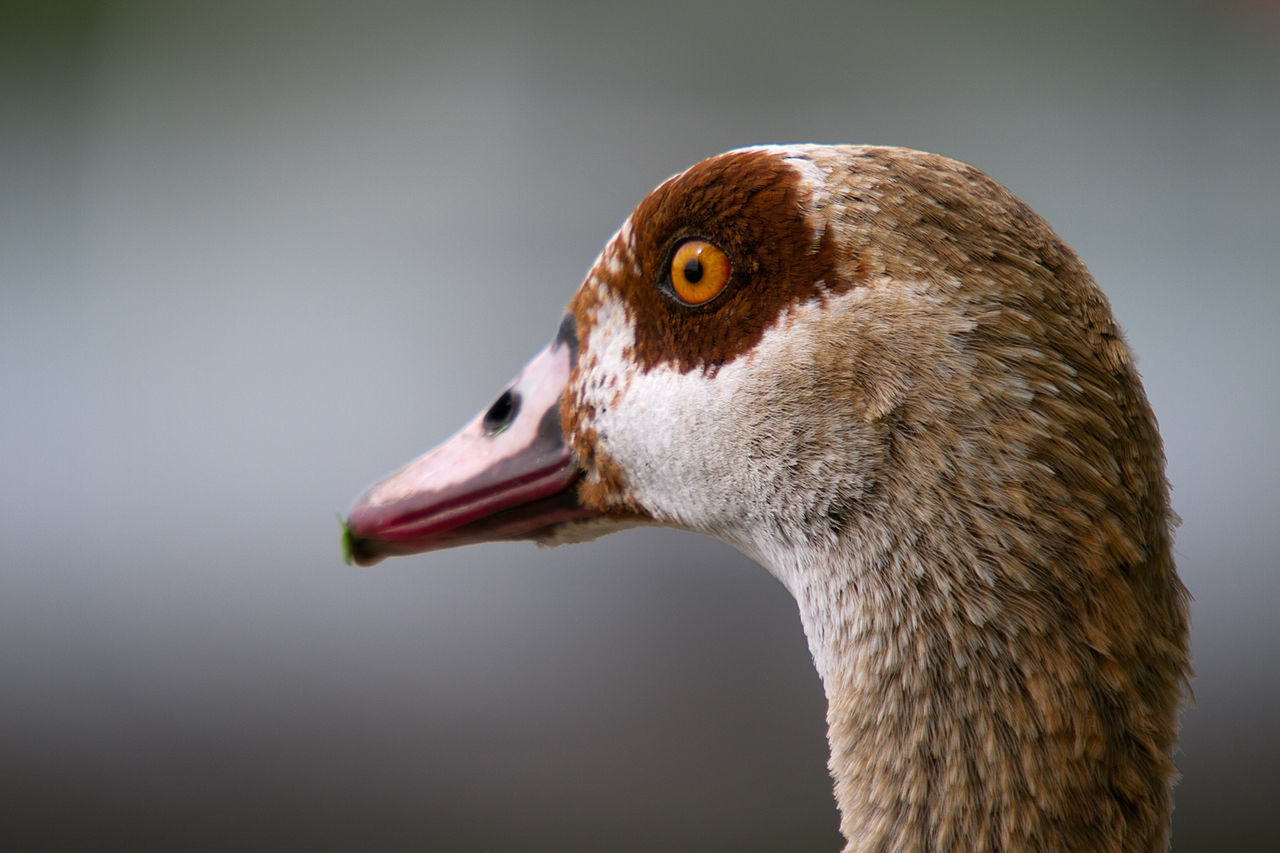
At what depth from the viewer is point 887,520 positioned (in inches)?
20.2

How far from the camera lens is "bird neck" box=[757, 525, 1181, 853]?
493 millimetres

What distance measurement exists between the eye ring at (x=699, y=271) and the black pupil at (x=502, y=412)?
16 centimetres

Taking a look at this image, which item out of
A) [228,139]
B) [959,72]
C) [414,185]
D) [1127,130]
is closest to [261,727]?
[414,185]

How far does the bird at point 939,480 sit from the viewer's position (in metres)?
0.49

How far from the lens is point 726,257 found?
1.86 feet

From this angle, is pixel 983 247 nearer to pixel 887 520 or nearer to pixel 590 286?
pixel 887 520

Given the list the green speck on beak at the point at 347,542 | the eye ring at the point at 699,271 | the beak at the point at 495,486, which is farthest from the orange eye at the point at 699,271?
the green speck on beak at the point at 347,542

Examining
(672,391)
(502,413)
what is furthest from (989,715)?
(502,413)

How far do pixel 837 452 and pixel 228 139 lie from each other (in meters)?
2.92

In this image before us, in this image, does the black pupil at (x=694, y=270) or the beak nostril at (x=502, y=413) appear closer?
the black pupil at (x=694, y=270)

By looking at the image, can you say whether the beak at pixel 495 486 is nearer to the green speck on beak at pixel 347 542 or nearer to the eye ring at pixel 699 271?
the green speck on beak at pixel 347 542

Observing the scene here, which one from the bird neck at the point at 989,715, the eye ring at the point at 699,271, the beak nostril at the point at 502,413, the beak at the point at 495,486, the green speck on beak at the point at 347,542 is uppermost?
the eye ring at the point at 699,271

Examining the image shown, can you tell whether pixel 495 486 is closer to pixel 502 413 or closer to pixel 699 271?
pixel 502 413

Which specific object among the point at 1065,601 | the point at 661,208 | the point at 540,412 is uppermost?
the point at 661,208
